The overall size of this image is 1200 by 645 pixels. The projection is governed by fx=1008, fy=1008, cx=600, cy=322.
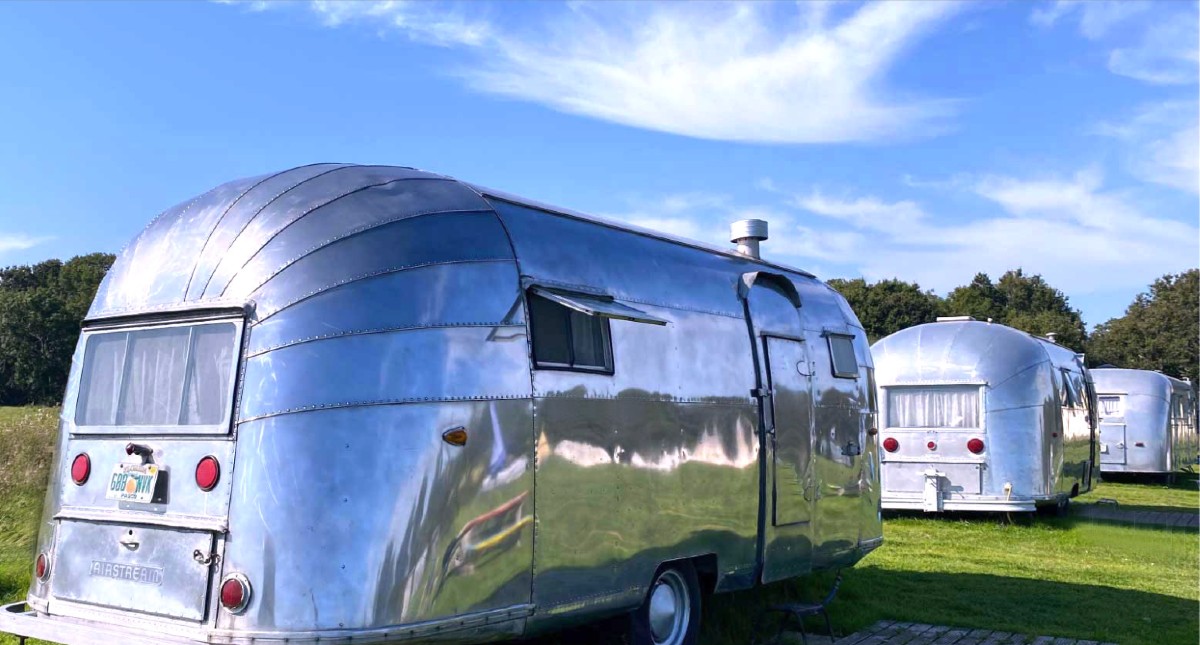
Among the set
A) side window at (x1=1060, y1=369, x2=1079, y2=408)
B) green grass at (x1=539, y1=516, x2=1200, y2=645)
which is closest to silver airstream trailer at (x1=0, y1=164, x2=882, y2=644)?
green grass at (x1=539, y1=516, x2=1200, y2=645)

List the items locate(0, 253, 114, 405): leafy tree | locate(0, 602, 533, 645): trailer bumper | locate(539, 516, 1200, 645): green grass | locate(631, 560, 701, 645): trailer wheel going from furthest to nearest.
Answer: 1. locate(0, 253, 114, 405): leafy tree
2. locate(539, 516, 1200, 645): green grass
3. locate(631, 560, 701, 645): trailer wheel
4. locate(0, 602, 533, 645): trailer bumper

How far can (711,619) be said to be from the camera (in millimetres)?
7602

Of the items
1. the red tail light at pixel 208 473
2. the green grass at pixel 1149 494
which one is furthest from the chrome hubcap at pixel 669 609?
the green grass at pixel 1149 494

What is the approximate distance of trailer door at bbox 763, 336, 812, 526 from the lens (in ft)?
24.9

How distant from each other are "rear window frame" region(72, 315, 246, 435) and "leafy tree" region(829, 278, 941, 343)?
57021 mm

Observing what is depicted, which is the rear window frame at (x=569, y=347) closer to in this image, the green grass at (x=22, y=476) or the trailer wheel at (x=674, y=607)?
the trailer wheel at (x=674, y=607)

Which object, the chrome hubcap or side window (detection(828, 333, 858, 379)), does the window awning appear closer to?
the chrome hubcap

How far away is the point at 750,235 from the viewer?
28.9 feet

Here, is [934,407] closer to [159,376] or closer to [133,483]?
[159,376]

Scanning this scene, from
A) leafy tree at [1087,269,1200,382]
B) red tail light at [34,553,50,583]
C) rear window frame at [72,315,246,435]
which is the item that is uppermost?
leafy tree at [1087,269,1200,382]

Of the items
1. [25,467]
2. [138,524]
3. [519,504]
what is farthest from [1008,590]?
[25,467]

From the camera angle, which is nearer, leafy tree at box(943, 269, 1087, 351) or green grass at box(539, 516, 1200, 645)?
green grass at box(539, 516, 1200, 645)

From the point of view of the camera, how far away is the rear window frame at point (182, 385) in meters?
4.89

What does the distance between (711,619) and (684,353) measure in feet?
7.39
